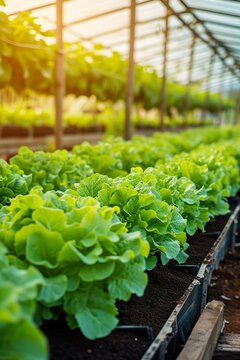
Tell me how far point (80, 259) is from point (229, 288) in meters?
3.25

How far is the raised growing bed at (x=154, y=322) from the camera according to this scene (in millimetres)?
2316

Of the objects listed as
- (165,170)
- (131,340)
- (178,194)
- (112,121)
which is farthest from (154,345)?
(112,121)

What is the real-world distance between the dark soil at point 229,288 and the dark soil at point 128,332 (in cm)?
118

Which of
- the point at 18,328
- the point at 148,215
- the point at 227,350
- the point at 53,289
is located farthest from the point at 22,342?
the point at 227,350

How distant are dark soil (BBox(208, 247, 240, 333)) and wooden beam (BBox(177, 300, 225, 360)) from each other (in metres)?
0.80

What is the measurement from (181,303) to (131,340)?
62 centimetres

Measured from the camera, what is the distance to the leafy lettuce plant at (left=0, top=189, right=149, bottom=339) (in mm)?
2238

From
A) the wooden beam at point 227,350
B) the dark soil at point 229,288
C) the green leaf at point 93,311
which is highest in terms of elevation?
the green leaf at point 93,311

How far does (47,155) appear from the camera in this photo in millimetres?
4766

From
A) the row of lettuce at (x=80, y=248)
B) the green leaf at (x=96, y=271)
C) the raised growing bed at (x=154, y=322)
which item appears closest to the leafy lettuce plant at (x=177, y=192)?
the row of lettuce at (x=80, y=248)

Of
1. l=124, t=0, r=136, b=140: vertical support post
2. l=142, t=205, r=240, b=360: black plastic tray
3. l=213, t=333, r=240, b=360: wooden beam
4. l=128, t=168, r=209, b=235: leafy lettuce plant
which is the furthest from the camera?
l=124, t=0, r=136, b=140: vertical support post

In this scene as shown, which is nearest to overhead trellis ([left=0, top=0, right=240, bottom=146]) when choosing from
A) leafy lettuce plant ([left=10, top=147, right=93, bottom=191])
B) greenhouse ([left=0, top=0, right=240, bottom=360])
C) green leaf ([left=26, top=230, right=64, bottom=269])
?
leafy lettuce plant ([left=10, top=147, right=93, bottom=191])

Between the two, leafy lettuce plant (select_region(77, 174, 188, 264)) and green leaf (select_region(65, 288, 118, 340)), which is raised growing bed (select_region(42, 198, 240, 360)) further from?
leafy lettuce plant (select_region(77, 174, 188, 264))

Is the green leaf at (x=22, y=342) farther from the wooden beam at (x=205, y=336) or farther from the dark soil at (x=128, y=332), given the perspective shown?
the wooden beam at (x=205, y=336)
